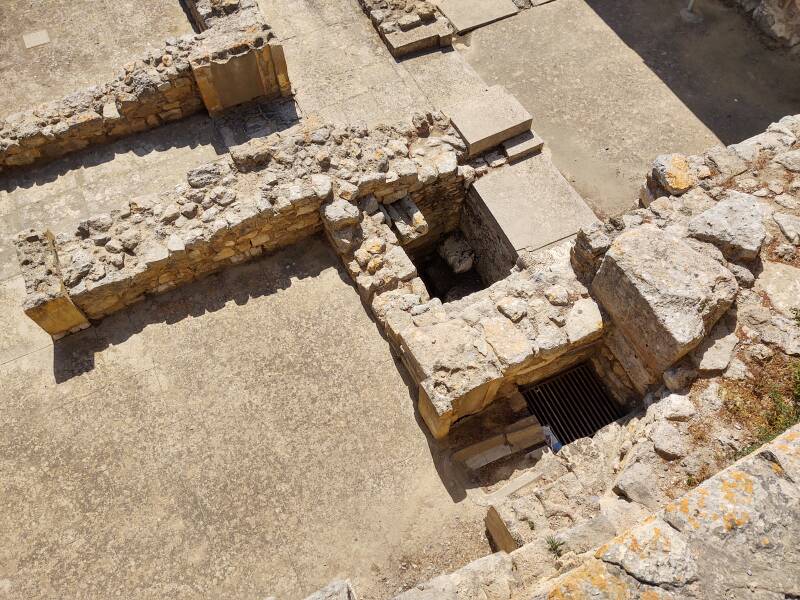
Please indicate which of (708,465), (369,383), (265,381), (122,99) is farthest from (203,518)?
(122,99)

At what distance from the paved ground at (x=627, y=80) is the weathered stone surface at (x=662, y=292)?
2.87 metres

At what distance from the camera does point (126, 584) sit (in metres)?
5.01

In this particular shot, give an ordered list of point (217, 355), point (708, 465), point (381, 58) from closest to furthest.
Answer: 1. point (708, 465)
2. point (217, 355)
3. point (381, 58)

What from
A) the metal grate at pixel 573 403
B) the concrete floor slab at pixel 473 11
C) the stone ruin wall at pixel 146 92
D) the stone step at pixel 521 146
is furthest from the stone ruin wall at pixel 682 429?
the concrete floor slab at pixel 473 11

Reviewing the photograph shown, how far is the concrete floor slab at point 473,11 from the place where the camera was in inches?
359

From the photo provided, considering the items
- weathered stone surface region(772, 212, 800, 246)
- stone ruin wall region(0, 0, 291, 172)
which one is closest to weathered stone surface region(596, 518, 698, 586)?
weathered stone surface region(772, 212, 800, 246)

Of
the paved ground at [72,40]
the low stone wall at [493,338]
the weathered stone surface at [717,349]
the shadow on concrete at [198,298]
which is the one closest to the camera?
the weathered stone surface at [717,349]

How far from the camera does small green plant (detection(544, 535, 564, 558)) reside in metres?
4.04

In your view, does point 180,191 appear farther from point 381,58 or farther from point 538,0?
point 538,0

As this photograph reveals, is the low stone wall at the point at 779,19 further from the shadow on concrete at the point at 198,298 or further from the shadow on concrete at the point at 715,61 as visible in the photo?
the shadow on concrete at the point at 198,298

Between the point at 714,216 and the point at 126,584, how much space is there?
5894 mm

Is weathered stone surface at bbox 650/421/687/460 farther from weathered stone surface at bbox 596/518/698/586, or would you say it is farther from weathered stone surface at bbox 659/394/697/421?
weathered stone surface at bbox 596/518/698/586

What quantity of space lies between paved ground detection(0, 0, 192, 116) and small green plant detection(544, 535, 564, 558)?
27.6ft

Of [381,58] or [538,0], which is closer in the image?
[381,58]
